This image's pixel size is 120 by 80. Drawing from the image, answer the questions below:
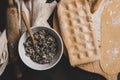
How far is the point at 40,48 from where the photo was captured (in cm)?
117

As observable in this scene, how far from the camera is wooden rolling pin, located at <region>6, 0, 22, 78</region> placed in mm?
1173

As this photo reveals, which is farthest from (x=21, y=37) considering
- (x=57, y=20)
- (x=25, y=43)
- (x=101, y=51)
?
(x=101, y=51)

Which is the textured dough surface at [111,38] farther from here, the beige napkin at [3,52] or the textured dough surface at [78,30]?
the beige napkin at [3,52]

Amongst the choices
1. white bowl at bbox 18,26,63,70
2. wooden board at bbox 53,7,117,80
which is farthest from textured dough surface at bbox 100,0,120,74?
white bowl at bbox 18,26,63,70

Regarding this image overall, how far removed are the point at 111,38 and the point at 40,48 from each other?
28 cm

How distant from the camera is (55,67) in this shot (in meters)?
1.21

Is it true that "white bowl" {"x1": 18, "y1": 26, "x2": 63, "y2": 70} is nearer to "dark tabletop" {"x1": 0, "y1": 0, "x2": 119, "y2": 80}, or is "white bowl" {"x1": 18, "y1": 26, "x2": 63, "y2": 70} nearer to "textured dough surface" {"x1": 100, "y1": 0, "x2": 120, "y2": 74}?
"dark tabletop" {"x1": 0, "y1": 0, "x2": 119, "y2": 80}

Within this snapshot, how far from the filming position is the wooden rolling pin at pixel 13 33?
1173mm

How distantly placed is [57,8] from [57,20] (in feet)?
0.14

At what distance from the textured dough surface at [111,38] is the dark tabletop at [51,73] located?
64mm

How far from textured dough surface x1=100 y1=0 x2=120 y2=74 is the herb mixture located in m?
0.21

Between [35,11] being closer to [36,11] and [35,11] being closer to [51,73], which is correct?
[36,11]

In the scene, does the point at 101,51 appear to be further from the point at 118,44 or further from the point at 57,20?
the point at 57,20

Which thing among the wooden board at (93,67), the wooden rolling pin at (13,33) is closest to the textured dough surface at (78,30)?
the wooden board at (93,67)
